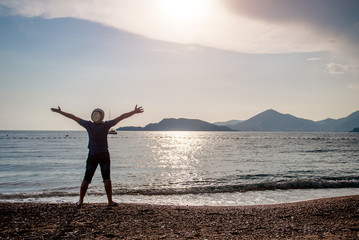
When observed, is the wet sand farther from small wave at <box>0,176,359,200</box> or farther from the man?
small wave at <box>0,176,359,200</box>

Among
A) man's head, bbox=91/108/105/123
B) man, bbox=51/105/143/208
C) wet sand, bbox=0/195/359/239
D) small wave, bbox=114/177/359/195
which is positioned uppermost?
man's head, bbox=91/108/105/123

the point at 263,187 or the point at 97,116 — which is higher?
the point at 97,116

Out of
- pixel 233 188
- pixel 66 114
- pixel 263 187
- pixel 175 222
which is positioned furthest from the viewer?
pixel 263 187

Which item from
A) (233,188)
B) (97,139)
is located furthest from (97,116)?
Result: (233,188)

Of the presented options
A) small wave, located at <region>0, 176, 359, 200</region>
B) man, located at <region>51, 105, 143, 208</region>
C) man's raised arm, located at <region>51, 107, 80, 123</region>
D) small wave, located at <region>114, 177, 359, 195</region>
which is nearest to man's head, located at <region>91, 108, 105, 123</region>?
man, located at <region>51, 105, 143, 208</region>

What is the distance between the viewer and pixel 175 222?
7109 mm

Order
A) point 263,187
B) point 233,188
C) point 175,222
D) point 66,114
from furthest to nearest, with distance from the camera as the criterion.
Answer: point 263,187, point 233,188, point 66,114, point 175,222

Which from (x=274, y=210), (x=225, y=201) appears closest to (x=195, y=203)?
(x=225, y=201)

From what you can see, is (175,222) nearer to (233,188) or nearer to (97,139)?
(97,139)

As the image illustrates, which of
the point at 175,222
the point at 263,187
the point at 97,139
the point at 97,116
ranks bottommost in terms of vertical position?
the point at 263,187

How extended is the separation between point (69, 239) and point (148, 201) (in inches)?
248

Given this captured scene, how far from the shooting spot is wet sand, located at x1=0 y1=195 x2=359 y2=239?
596 centimetres

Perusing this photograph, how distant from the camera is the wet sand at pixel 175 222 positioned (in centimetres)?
596

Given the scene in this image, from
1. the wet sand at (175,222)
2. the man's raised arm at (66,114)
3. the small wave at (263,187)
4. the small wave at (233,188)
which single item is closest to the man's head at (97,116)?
the man's raised arm at (66,114)
